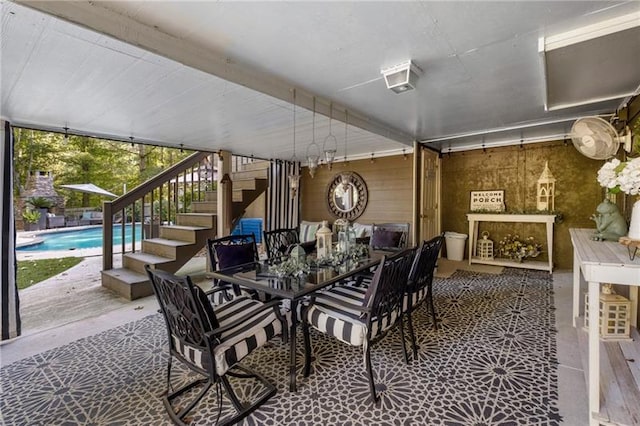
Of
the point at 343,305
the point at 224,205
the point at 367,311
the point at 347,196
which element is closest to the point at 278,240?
the point at 224,205

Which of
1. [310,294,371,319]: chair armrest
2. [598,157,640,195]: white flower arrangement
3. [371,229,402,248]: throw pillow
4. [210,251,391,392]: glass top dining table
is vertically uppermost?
[598,157,640,195]: white flower arrangement

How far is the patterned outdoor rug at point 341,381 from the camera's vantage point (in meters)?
1.71

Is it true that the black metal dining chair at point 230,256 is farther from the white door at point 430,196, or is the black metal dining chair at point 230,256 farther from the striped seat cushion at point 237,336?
the white door at point 430,196

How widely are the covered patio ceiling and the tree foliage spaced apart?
15.9 ft

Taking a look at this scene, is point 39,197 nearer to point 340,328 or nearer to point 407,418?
point 340,328

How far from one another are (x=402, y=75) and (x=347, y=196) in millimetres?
4219

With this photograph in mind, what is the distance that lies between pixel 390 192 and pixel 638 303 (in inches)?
152

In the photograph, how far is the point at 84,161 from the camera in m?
8.84

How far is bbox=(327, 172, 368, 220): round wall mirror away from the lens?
20.1 ft

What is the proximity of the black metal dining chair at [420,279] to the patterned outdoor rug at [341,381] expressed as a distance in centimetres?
33

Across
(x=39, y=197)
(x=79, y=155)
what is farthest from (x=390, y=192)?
(x=39, y=197)

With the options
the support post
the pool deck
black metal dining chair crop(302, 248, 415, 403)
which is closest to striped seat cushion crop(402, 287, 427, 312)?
black metal dining chair crop(302, 248, 415, 403)

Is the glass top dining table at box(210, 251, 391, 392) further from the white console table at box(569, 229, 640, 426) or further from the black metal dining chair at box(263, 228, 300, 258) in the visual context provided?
the white console table at box(569, 229, 640, 426)

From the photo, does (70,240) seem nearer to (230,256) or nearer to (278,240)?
(278,240)
